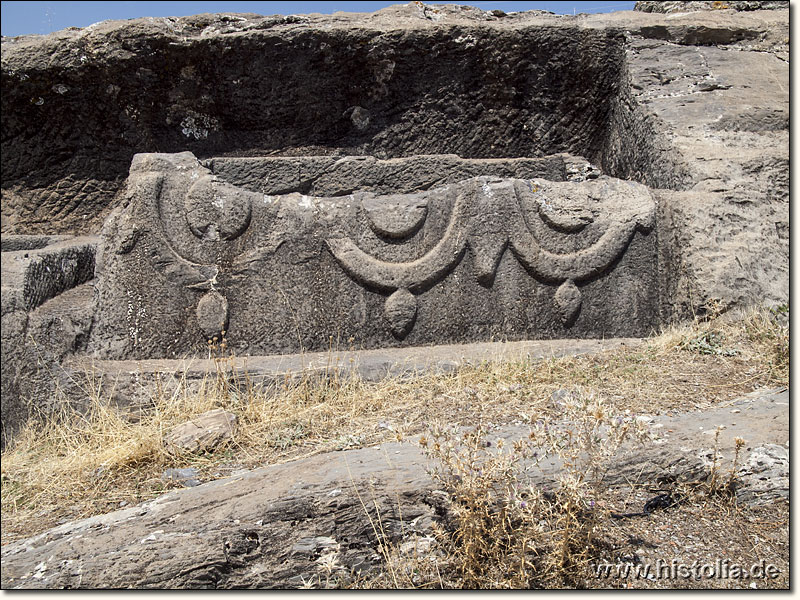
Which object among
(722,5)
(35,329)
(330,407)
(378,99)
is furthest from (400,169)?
Answer: (722,5)

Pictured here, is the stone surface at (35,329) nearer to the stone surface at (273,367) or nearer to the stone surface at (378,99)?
the stone surface at (273,367)

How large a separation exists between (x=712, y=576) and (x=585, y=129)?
3.74 meters

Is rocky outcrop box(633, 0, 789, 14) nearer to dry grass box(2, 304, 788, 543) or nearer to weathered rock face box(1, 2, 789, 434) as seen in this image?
weathered rock face box(1, 2, 789, 434)

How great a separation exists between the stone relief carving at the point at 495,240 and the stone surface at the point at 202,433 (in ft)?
3.32

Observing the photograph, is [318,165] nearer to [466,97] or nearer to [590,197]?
[466,97]

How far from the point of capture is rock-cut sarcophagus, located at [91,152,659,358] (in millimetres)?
3848

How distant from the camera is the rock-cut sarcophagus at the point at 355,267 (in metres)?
3.85

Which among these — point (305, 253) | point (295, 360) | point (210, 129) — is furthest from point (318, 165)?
point (295, 360)

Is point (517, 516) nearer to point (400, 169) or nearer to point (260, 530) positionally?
point (260, 530)

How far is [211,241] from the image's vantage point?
12.8 feet

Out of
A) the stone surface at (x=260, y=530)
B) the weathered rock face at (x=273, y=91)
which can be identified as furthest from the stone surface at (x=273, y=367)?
Result: the weathered rock face at (x=273, y=91)

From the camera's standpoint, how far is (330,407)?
135 inches

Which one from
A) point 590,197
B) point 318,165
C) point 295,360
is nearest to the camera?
point 295,360

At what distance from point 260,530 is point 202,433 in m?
0.79
